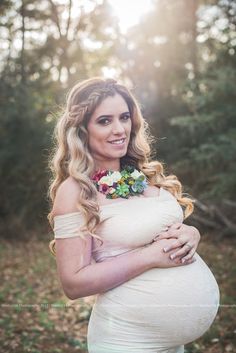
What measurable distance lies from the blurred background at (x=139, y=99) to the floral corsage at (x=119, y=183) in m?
2.58

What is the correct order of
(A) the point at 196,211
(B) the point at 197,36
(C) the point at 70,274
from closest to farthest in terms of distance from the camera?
(C) the point at 70,274
(A) the point at 196,211
(B) the point at 197,36

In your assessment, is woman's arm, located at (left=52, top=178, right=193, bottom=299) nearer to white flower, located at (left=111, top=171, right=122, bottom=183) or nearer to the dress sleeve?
the dress sleeve

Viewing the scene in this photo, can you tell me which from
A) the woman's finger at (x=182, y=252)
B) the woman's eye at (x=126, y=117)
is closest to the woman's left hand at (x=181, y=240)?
the woman's finger at (x=182, y=252)

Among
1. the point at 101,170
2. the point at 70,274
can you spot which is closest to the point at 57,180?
the point at 101,170

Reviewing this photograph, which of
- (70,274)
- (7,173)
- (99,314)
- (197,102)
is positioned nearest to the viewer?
(70,274)

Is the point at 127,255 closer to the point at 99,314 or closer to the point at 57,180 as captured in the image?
the point at 99,314

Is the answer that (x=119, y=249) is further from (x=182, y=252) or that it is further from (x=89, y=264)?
(x=182, y=252)

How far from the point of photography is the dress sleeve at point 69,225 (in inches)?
87.4

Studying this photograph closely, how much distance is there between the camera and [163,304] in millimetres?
2281

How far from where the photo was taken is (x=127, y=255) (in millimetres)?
2230

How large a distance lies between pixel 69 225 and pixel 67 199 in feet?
0.44

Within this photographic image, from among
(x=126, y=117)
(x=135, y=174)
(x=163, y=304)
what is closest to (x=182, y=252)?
(x=163, y=304)

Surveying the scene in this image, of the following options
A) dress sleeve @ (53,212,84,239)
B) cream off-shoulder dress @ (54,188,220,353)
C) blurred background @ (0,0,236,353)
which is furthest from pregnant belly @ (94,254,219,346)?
blurred background @ (0,0,236,353)

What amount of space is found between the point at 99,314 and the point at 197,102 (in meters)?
7.07
